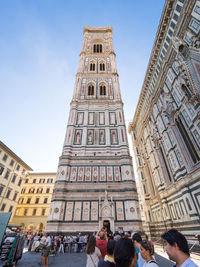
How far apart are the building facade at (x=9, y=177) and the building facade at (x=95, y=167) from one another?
1306cm

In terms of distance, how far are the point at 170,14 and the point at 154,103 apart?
7843 millimetres

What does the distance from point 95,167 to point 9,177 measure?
1700cm

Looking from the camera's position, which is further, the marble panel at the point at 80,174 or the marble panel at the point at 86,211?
the marble panel at the point at 80,174

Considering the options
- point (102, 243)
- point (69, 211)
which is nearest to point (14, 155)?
point (69, 211)

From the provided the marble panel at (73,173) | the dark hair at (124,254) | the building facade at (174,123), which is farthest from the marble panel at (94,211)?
the dark hair at (124,254)

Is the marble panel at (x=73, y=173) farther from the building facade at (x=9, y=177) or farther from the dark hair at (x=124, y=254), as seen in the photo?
the building facade at (x=9, y=177)

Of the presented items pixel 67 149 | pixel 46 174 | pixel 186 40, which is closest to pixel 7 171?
pixel 46 174

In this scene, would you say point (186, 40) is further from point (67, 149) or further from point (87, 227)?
point (87, 227)

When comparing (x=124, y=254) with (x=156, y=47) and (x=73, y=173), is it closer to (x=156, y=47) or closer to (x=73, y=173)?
(x=73, y=173)

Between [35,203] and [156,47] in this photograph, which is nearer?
[156,47]

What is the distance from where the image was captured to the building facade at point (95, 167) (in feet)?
38.4

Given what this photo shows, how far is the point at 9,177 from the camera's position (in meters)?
22.8

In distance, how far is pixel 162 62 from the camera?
13.7 meters

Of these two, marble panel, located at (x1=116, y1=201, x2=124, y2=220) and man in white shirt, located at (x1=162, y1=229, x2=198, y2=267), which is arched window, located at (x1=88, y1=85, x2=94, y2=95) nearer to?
marble panel, located at (x1=116, y1=201, x2=124, y2=220)
